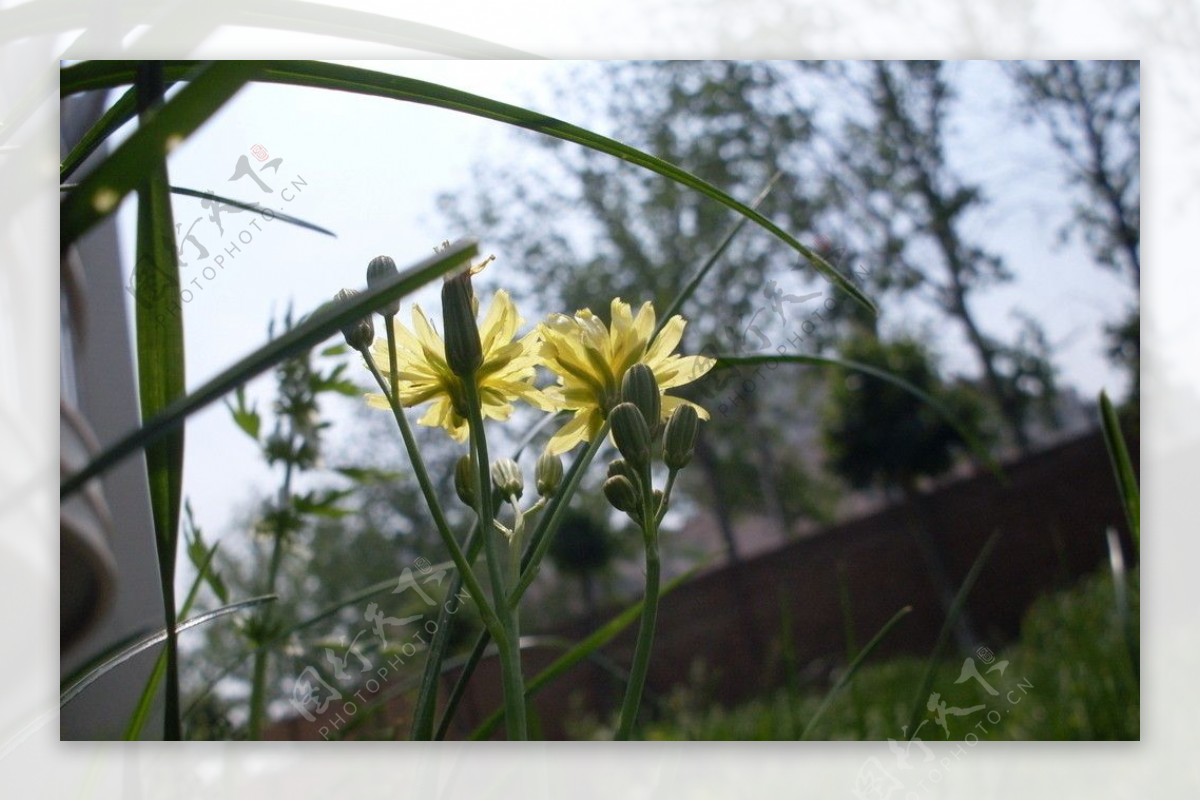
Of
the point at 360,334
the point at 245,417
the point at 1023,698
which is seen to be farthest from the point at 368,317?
the point at 1023,698

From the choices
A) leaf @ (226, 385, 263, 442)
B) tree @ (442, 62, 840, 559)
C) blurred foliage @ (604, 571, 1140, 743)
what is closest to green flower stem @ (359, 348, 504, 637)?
blurred foliage @ (604, 571, 1140, 743)

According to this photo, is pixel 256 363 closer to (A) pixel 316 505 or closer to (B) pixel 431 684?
(B) pixel 431 684

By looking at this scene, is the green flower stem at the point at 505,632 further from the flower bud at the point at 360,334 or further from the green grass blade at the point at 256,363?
the green grass blade at the point at 256,363

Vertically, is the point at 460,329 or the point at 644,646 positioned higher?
the point at 460,329

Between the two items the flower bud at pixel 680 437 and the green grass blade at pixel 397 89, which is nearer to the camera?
the green grass blade at pixel 397 89

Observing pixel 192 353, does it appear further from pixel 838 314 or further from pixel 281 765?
pixel 838 314

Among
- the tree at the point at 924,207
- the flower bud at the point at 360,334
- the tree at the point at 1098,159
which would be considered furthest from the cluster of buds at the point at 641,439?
the tree at the point at 924,207

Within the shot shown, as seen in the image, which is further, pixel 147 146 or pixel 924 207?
pixel 924 207

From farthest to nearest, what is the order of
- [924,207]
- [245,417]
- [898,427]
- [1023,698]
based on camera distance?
1. [898,427]
2. [924,207]
3. [1023,698]
4. [245,417]
